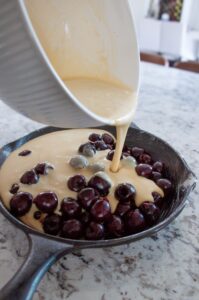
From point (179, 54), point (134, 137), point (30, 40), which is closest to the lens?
point (30, 40)

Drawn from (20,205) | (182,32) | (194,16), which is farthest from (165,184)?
(194,16)

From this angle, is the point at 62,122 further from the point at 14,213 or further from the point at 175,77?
the point at 175,77

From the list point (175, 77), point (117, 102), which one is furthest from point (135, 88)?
point (175, 77)

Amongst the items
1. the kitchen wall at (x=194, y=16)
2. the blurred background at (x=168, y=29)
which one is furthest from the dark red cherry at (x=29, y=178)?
the kitchen wall at (x=194, y=16)

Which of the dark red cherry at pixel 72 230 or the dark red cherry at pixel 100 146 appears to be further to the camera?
the dark red cherry at pixel 100 146

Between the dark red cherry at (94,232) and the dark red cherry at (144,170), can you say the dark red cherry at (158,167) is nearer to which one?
the dark red cherry at (144,170)

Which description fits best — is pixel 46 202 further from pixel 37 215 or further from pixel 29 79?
pixel 29 79
